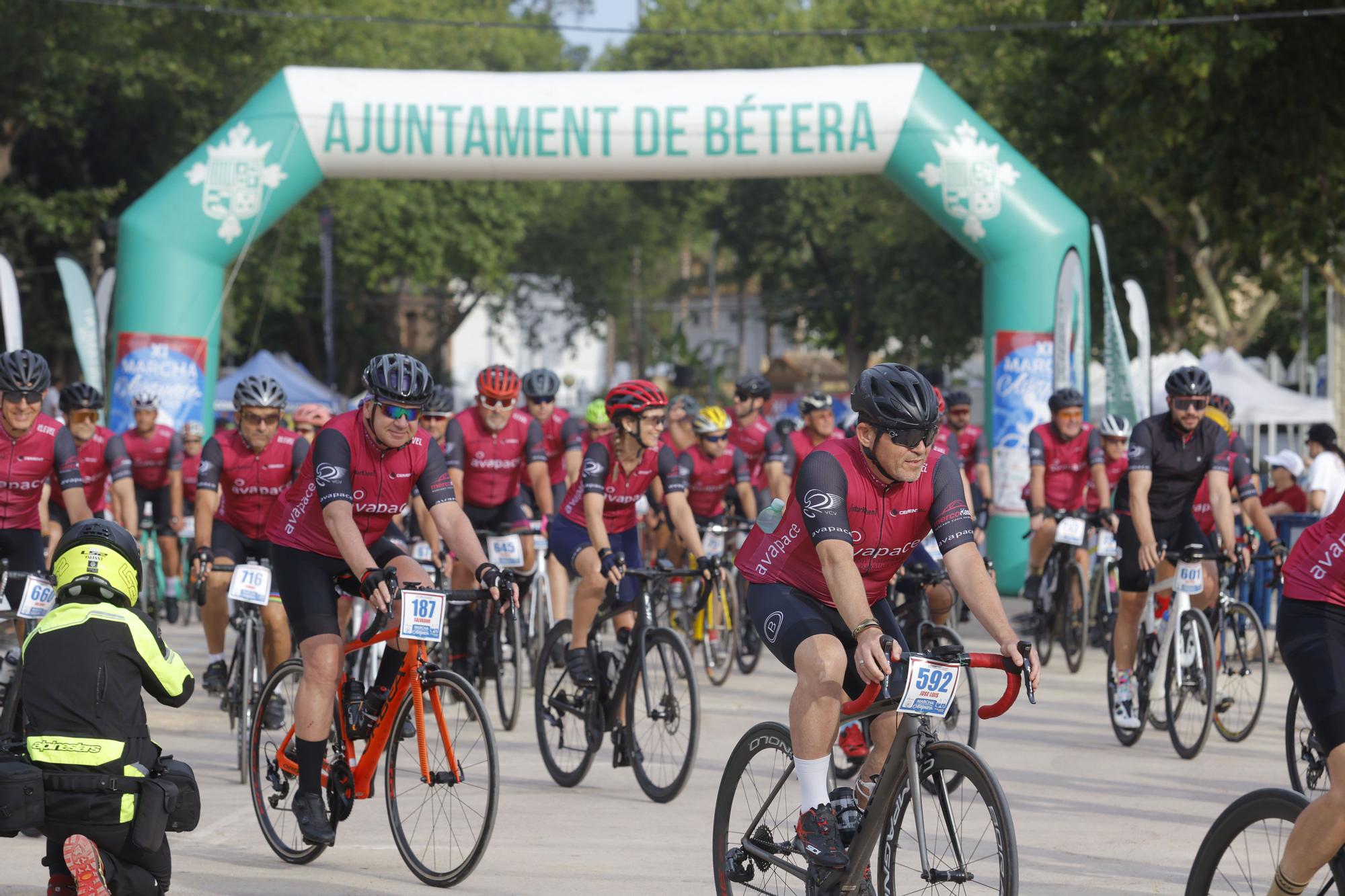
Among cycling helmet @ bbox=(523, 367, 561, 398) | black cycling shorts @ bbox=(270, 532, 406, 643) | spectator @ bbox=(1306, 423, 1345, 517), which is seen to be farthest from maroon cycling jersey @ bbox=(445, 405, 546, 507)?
spectator @ bbox=(1306, 423, 1345, 517)

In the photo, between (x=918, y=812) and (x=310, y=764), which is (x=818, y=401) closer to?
(x=310, y=764)

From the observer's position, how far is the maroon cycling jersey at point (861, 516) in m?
5.25

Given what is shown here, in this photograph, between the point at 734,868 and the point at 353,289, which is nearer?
the point at 734,868

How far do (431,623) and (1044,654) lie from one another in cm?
809

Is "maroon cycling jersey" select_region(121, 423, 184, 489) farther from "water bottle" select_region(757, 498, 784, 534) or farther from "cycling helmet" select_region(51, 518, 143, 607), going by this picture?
"cycling helmet" select_region(51, 518, 143, 607)

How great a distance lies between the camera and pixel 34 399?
8852 millimetres

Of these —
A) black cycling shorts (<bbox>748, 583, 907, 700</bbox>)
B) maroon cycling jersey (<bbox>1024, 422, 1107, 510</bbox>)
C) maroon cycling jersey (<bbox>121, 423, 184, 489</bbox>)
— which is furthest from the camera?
maroon cycling jersey (<bbox>121, 423, 184, 489</bbox>)

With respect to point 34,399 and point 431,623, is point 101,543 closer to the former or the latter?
point 431,623

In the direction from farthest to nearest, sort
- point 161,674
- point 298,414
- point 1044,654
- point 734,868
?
point 1044,654 < point 298,414 < point 734,868 < point 161,674

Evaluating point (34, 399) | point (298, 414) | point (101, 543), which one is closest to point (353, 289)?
point (298, 414)

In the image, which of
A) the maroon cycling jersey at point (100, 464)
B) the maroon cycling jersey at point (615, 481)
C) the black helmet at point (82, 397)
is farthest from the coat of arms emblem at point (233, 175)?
the maroon cycling jersey at point (615, 481)

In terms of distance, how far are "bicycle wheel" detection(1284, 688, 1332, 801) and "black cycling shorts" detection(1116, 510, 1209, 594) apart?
4.65ft

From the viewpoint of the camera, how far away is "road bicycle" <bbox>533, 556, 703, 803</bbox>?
8242 millimetres

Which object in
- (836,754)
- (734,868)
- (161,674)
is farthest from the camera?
(836,754)
